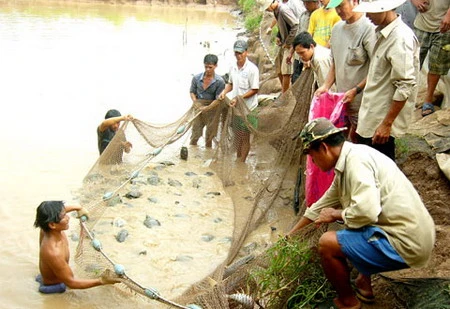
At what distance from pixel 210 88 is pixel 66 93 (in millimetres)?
4786

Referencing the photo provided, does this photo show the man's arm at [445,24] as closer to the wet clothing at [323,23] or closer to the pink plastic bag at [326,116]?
the wet clothing at [323,23]

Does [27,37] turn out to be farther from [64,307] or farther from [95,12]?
[64,307]

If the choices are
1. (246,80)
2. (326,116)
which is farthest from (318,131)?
(246,80)

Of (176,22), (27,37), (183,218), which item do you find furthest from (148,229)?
(176,22)

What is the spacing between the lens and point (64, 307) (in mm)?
3742

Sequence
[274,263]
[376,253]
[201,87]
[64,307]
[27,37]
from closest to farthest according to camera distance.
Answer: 1. [376,253]
2. [274,263]
3. [64,307]
4. [201,87]
5. [27,37]

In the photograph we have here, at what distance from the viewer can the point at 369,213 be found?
2439mm

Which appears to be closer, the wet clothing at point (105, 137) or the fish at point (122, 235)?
the fish at point (122, 235)

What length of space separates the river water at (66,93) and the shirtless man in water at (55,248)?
8.9 inches

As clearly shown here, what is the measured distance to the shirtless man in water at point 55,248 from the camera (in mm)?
3580

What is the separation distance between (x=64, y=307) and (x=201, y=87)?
134 inches

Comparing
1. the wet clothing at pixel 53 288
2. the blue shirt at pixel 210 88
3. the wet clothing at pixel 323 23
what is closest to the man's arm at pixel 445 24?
the wet clothing at pixel 323 23

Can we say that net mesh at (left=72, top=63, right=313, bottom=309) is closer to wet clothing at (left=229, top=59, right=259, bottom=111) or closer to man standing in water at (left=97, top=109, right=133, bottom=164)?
man standing in water at (left=97, top=109, right=133, bottom=164)

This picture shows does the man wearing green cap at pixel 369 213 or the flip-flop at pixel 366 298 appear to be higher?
the man wearing green cap at pixel 369 213
